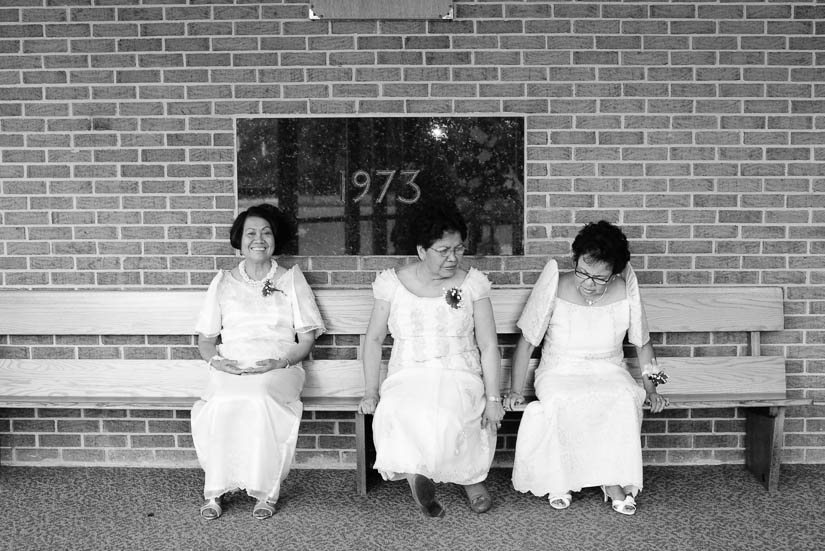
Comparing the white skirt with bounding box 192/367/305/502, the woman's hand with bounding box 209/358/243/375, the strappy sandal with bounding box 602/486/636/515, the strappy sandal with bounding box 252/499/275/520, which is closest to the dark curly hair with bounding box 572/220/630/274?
the strappy sandal with bounding box 602/486/636/515

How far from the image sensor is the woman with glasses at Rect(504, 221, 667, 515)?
339 cm

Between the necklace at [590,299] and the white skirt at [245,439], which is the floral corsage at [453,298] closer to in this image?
the necklace at [590,299]

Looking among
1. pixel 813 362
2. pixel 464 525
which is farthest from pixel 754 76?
pixel 464 525

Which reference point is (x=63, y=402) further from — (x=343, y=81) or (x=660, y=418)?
(x=660, y=418)

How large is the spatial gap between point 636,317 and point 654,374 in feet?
0.95

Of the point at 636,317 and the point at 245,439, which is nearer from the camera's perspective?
the point at 245,439

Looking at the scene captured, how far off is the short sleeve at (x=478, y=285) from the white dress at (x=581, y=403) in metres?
0.26

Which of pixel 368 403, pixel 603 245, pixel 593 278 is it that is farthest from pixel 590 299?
pixel 368 403

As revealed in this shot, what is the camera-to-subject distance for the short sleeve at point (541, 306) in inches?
143

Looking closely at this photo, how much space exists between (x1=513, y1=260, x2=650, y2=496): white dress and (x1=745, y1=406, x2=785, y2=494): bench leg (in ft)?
2.42

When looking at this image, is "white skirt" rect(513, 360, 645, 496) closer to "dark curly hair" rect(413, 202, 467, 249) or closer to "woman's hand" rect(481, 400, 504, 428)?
"woman's hand" rect(481, 400, 504, 428)

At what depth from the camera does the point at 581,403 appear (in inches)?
134

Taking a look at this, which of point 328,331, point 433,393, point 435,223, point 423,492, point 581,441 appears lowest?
point 423,492

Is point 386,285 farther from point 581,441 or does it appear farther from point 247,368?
point 581,441
